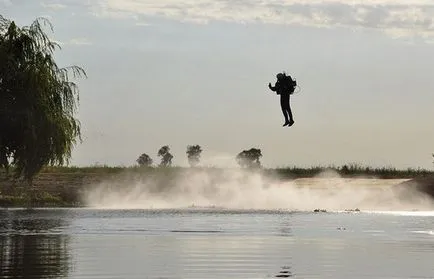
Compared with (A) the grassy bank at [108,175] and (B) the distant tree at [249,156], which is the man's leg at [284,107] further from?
(B) the distant tree at [249,156]

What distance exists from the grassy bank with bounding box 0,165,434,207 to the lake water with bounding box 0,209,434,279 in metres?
39.8

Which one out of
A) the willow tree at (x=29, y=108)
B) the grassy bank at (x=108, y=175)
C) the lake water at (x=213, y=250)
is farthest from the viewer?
the grassy bank at (x=108, y=175)

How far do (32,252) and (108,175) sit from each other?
250 ft

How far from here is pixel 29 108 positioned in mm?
51656

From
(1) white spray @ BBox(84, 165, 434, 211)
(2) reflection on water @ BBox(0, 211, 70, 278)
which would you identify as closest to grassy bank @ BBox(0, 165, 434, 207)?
(1) white spray @ BBox(84, 165, 434, 211)

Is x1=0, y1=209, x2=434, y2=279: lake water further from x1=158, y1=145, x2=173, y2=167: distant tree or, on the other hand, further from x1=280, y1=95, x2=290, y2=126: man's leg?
x1=158, y1=145, x2=173, y2=167: distant tree

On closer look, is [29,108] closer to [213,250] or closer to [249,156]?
[213,250]

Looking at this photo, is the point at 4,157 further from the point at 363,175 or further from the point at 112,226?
the point at 363,175

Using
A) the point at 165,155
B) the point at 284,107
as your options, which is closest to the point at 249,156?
the point at 165,155

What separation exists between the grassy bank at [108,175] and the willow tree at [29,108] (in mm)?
28949

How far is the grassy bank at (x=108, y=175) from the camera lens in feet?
280

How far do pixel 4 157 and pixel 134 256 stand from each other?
26.5 metres

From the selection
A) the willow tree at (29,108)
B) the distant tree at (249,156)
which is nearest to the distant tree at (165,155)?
the distant tree at (249,156)

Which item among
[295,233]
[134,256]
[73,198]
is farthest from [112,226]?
[73,198]
